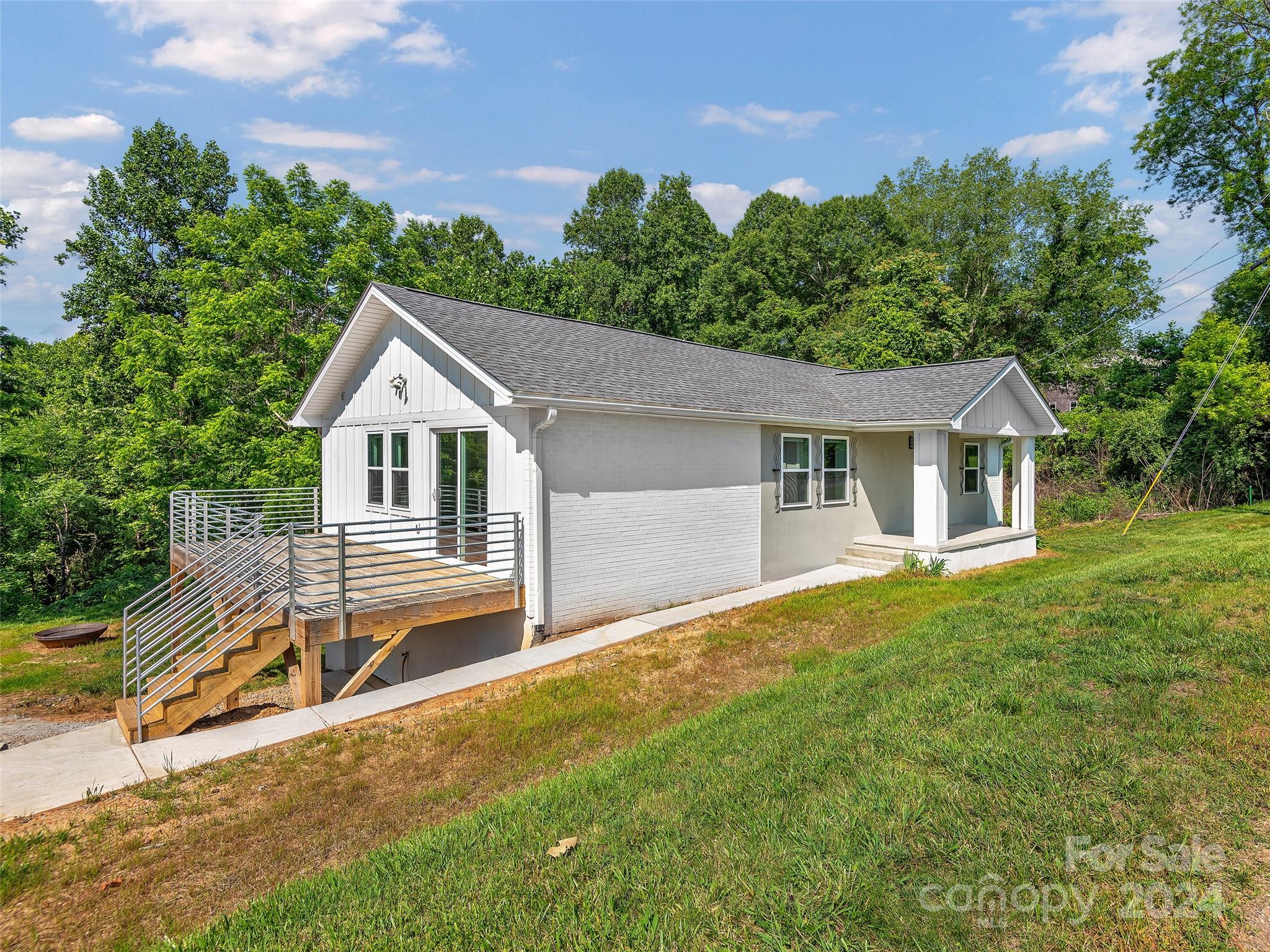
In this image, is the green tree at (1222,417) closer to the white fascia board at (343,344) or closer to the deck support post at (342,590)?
the white fascia board at (343,344)

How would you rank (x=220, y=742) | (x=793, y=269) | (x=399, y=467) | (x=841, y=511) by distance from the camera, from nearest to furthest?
(x=220, y=742) → (x=399, y=467) → (x=841, y=511) → (x=793, y=269)

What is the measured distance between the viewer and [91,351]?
1000 inches

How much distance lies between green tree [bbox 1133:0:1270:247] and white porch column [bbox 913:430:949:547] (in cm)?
2107

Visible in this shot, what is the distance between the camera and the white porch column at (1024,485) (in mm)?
15922

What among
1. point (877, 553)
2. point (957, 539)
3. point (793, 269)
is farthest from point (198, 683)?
point (793, 269)

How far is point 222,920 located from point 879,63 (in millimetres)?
17017

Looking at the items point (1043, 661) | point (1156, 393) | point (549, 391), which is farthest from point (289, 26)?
point (1156, 393)

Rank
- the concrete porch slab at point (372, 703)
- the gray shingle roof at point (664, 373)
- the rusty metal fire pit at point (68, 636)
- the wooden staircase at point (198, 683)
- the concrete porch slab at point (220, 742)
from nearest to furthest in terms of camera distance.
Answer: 1. the concrete porch slab at point (220, 742)
2. the wooden staircase at point (198, 683)
3. the concrete porch slab at point (372, 703)
4. the gray shingle roof at point (664, 373)
5. the rusty metal fire pit at point (68, 636)

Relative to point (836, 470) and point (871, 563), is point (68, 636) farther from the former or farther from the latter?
point (871, 563)

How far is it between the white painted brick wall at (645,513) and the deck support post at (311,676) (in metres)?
2.89

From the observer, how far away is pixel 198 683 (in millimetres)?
6484

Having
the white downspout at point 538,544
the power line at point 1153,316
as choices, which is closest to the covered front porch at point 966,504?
the white downspout at point 538,544

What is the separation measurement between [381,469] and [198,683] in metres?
5.97

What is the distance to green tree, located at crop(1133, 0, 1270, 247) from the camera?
73.5 feet
